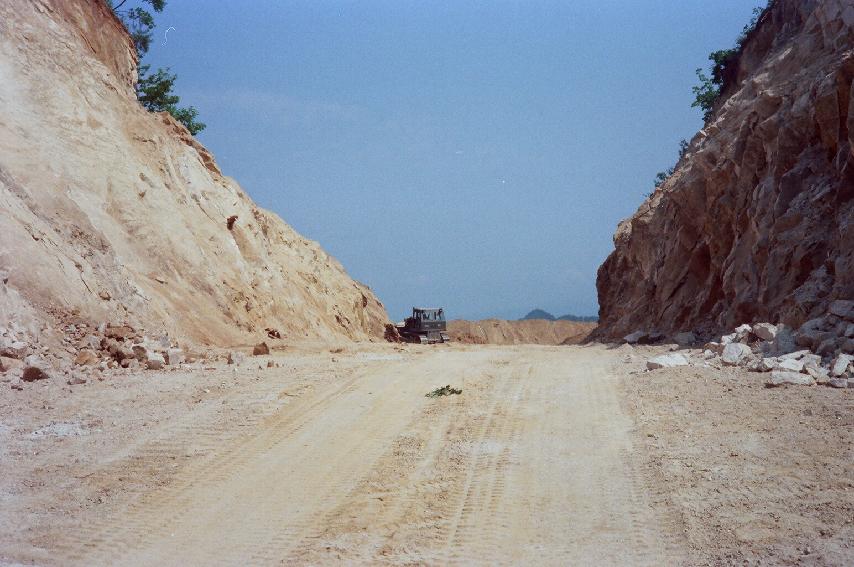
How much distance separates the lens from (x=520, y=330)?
6047 cm

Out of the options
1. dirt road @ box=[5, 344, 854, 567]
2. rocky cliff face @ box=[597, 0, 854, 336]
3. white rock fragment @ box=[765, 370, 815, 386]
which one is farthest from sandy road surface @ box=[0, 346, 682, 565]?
rocky cliff face @ box=[597, 0, 854, 336]

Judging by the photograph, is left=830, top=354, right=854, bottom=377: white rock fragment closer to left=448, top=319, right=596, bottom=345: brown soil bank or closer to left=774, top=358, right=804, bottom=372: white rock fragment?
left=774, top=358, right=804, bottom=372: white rock fragment

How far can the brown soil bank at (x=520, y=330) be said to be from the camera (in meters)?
58.5

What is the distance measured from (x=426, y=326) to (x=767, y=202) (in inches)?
774

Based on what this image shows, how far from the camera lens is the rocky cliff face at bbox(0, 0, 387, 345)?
16.5 metres

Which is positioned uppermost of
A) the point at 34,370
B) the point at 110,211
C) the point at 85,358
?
the point at 110,211

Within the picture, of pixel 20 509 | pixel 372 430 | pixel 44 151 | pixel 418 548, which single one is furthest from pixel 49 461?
pixel 44 151

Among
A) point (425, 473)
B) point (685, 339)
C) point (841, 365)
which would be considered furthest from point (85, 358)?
point (685, 339)

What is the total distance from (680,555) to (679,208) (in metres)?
23.4

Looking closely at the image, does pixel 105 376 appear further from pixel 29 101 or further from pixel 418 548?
pixel 29 101

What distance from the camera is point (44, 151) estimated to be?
20047mm

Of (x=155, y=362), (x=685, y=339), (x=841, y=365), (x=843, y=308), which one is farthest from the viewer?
(x=685, y=339)

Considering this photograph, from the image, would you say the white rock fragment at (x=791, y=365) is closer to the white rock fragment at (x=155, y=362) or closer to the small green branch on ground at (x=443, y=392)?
the small green branch on ground at (x=443, y=392)

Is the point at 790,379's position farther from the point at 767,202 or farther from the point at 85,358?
the point at 85,358
